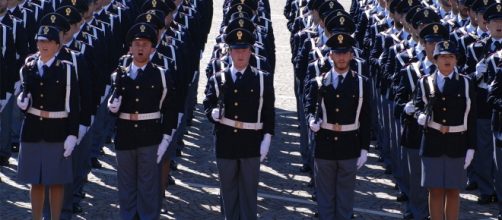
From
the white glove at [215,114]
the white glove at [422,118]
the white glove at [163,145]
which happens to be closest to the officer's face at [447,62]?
the white glove at [422,118]

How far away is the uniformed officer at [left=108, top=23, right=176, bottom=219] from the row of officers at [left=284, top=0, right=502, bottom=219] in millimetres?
1352

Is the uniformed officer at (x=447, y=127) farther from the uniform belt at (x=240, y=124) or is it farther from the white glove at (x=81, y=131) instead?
the white glove at (x=81, y=131)

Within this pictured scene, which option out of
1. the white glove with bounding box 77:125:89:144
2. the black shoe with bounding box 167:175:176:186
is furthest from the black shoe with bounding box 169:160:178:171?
the white glove with bounding box 77:125:89:144

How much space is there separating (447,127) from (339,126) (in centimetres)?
95

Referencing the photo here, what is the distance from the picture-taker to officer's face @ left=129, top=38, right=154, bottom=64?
37.5ft

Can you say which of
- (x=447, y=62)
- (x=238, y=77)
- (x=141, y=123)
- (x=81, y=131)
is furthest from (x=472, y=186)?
(x=81, y=131)

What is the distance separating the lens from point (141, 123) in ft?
37.3

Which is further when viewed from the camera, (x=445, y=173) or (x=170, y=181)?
(x=170, y=181)

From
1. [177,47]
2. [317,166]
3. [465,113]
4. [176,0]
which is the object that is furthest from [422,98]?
[176,0]

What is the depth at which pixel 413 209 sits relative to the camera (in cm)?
1203

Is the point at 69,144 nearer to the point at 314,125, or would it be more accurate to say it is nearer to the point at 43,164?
the point at 43,164

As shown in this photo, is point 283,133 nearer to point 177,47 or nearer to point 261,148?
point 177,47

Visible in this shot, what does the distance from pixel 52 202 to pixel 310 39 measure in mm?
3994

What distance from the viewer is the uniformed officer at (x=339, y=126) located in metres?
11.2
